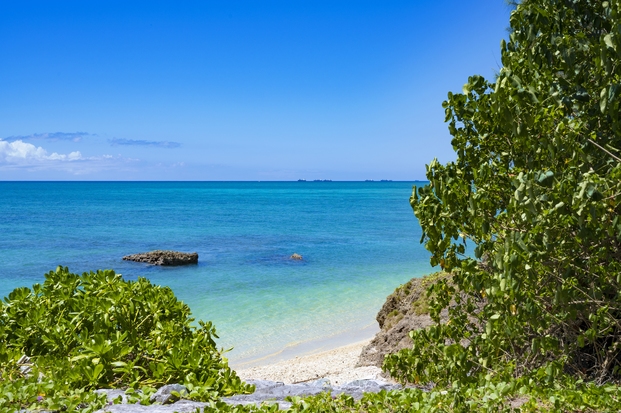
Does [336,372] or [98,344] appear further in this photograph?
[336,372]

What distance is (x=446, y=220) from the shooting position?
15.2 feet

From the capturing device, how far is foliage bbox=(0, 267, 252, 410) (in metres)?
4.52

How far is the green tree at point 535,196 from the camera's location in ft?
11.7

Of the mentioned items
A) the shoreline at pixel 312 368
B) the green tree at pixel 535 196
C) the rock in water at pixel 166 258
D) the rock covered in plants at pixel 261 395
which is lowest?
the shoreline at pixel 312 368

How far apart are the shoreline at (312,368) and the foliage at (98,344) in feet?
18.7

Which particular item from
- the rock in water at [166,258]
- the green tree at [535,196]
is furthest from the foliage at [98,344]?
the rock in water at [166,258]

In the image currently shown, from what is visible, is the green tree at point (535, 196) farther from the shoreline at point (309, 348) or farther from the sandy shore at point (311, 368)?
the shoreline at point (309, 348)

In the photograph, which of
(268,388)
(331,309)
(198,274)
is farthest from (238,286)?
(268,388)

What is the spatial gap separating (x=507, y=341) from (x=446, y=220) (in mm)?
1292

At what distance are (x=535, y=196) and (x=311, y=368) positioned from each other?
10.7 m

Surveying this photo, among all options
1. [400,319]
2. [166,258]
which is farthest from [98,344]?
[166,258]

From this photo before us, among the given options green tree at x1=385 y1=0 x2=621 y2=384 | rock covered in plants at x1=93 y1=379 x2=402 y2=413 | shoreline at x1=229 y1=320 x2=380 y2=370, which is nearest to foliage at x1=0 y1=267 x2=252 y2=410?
rock covered in plants at x1=93 y1=379 x2=402 y2=413

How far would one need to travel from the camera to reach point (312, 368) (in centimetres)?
1312

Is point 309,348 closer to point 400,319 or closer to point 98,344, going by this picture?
point 400,319
